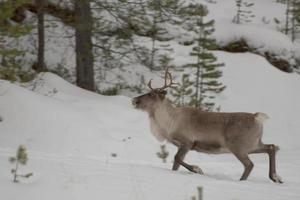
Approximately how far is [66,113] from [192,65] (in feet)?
22.0

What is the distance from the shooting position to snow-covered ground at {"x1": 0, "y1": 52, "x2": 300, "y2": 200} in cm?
527

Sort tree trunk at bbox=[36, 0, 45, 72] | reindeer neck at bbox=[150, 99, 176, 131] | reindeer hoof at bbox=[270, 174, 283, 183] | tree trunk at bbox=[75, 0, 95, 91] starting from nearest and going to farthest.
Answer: reindeer hoof at bbox=[270, 174, 283, 183]
reindeer neck at bbox=[150, 99, 176, 131]
tree trunk at bbox=[75, 0, 95, 91]
tree trunk at bbox=[36, 0, 45, 72]

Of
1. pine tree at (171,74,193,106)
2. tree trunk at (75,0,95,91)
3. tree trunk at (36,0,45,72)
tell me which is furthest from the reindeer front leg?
tree trunk at (36,0,45,72)

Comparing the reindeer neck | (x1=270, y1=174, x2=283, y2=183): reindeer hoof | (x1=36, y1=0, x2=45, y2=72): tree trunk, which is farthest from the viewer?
(x1=36, y1=0, x2=45, y2=72): tree trunk

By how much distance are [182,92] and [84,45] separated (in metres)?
3.84

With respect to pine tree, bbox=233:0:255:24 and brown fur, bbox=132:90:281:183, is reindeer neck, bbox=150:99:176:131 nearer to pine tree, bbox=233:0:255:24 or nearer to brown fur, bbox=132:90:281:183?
brown fur, bbox=132:90:281:183

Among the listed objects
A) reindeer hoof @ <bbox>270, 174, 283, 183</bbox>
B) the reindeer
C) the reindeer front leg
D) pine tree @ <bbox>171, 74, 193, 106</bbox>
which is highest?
the reindeer

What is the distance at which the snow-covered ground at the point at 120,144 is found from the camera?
527 cm

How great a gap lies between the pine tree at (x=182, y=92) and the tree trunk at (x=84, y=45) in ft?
8.31

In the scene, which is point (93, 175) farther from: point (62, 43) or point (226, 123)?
point (62, 43)

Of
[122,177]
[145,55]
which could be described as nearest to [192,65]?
[145,55]

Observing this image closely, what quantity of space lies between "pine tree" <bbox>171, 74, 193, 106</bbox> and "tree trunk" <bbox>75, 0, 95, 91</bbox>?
2.53 m

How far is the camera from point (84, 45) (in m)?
14.8

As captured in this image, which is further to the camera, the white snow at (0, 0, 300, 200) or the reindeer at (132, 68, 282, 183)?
the reindeer at (132, 68, 282, 183)
